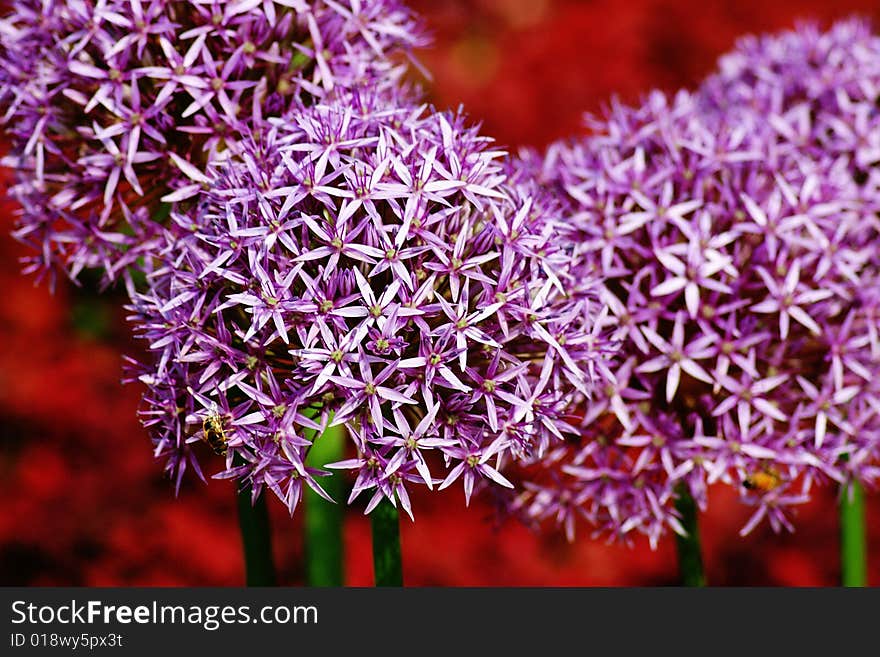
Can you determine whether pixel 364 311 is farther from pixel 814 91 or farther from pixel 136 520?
pixel 136 520

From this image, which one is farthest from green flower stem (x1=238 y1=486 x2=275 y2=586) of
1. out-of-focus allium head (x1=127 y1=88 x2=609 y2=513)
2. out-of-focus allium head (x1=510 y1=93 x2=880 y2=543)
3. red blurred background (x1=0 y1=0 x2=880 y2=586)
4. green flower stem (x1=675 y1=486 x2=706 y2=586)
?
red blurred background (x1=0 y1=0 x2=880 y2=586)

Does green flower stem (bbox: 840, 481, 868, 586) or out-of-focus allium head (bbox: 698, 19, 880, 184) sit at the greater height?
out-of-focus allium head (bbox: 698, 19, 880, 184)

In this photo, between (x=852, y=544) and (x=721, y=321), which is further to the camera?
(x=852, y=544)

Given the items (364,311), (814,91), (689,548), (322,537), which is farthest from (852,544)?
(364,311)

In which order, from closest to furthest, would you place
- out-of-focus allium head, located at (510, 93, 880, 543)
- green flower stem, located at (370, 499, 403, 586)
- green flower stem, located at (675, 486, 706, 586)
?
1. green flower stem, located at (370, 499, 403, 586)
2. out-of-focus allium head, located at (510, 93, 880, 543)
3. green flower stem, located at (675, 486, 706, 586)

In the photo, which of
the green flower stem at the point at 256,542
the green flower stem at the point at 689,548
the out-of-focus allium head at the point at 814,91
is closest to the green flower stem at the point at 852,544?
the green flower stem at the point at 689,548

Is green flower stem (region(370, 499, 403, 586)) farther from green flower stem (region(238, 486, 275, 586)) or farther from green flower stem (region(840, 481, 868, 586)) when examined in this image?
green flower stem (region(840, 481, 868, 586))

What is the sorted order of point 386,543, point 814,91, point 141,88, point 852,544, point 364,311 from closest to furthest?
point 364,311 < point 386,543 < point 141,88 < point 814,91 < point 852,544

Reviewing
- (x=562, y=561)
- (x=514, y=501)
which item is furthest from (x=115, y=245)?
(x=562, y=561)
